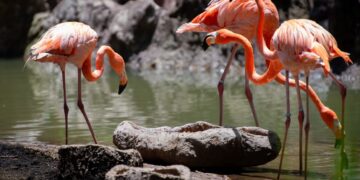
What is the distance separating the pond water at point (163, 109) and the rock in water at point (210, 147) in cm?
18

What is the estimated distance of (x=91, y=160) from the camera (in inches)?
204

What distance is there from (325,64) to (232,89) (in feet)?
21.7

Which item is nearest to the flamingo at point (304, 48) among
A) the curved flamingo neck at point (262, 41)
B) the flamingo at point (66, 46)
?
the curved flamingo neck at point (262, 41)

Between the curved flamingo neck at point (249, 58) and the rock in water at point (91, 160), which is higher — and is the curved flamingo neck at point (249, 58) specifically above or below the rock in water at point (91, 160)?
above

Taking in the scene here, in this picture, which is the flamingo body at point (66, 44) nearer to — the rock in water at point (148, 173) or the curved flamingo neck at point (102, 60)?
the curved flamingo neck at point (102, 60)

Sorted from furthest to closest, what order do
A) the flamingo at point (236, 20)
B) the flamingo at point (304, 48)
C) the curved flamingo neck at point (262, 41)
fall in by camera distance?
the flamingo at point (236, 20)
the curved flamingo neck at point (262, 41)
the flamingo at point (304, 48)

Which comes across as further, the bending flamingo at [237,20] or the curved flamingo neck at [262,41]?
the bending flamingo at [237,20]

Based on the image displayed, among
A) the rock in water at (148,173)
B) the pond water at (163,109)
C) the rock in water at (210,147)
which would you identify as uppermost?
the rock in water at (148,173)

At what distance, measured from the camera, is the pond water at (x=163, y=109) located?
266 inches

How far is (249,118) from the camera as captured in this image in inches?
352

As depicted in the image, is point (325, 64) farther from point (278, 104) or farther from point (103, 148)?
point (278, 104)

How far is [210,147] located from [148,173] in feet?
4.50

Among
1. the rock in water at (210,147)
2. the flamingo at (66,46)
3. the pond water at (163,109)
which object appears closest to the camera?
the rock in water at (210,147)

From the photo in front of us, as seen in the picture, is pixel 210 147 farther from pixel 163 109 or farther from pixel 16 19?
pixel 16 19
